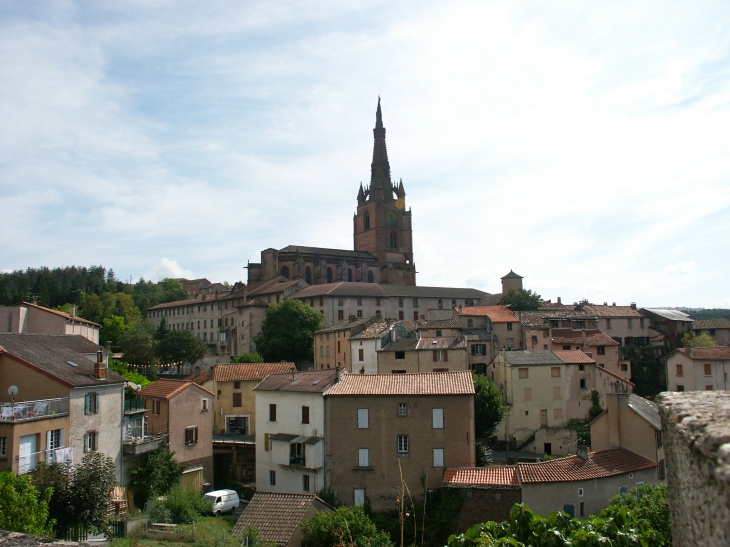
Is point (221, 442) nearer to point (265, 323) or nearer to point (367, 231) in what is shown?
point (265, 323)

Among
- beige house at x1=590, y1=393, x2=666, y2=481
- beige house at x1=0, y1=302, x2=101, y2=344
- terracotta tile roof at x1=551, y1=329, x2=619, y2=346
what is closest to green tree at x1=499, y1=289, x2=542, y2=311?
terracotta tile roof at x1=551, y1=329, x2=619, y2=346

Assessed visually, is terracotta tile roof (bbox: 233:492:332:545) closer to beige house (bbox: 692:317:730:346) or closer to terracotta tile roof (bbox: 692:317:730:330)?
beige house (bbox: 692:317:730:346)

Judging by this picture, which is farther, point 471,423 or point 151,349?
point 151,349

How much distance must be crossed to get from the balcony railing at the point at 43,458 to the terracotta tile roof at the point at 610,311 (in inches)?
2153

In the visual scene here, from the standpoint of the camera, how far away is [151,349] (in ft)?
216

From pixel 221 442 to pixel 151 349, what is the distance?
31229 mm

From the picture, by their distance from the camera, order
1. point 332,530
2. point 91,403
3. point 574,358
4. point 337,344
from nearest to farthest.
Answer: point 332,530 → point 91,403 → point 574,358 → point 337,344

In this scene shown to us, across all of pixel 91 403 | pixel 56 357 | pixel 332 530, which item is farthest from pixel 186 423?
pixel 332 530

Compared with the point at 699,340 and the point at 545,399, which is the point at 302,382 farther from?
the point at 699,340

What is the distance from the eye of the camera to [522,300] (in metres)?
65.1

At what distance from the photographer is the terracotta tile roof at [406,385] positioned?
31.4 metres

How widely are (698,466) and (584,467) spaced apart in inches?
1062

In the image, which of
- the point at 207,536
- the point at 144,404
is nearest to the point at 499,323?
the point at 144,404

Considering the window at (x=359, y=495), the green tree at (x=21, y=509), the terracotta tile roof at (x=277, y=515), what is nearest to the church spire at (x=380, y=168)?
the window at (x=359, y=495)
